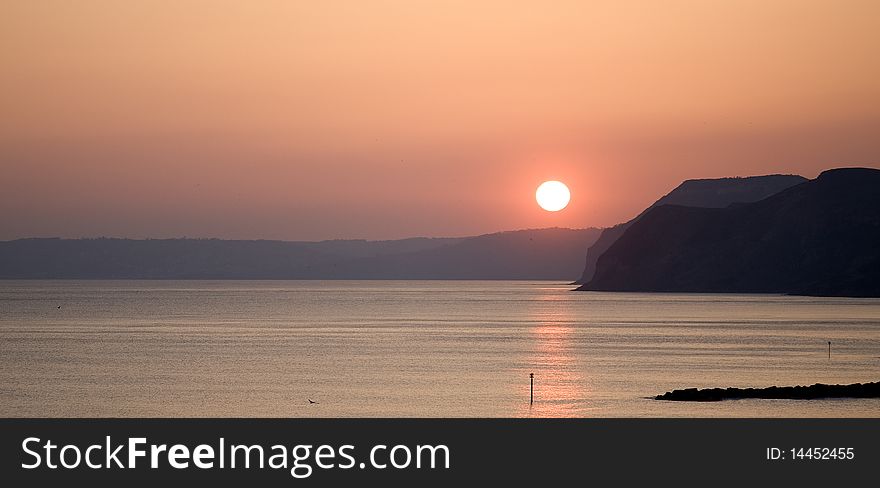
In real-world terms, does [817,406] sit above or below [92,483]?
above

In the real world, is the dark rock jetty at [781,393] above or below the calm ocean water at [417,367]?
below

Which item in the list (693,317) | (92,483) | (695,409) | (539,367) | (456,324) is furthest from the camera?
(693,317)

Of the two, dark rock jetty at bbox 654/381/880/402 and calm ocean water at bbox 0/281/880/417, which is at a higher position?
calm ocean water at bbox 0/281/880/417

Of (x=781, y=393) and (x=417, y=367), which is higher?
(x=417, y=367)

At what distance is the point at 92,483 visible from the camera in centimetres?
3203

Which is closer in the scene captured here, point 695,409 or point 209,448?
point 209,448

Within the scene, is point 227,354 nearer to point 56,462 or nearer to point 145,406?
point 145,406

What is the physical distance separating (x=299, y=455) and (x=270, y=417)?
29.3 meters

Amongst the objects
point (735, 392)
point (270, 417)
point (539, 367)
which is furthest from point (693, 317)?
point (270, 417)

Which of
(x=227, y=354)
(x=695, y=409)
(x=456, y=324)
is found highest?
(x=456, y=324)

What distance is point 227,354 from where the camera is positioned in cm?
10906

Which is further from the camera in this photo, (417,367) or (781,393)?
(417,367)

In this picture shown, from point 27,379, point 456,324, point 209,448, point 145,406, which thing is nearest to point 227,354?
point 27,379

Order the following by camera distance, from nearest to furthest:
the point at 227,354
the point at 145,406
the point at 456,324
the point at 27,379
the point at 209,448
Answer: the point at 209,448 < the point at 145,406 < the point at 27,379 < the point at 227,354 < the point at 456,324
